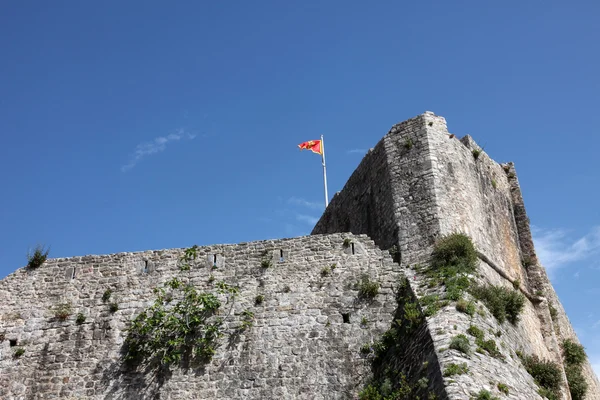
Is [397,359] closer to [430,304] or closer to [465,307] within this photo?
[430,304]

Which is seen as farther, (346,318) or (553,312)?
(553,312)

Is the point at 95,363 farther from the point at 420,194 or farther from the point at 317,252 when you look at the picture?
the point at 420,194

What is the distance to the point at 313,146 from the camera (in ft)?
92.4

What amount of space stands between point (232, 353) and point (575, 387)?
9.42 m

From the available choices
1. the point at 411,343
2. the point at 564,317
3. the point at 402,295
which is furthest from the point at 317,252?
the point at 564,317

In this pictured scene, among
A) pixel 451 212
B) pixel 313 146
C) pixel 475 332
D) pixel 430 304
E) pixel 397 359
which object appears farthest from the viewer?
pixel 313 146

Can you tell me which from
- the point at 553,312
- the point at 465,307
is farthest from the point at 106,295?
the point at 553,312

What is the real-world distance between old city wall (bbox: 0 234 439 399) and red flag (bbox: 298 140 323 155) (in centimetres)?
1016

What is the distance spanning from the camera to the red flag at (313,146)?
28094 millimetres

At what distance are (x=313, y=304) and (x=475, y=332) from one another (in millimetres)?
4161

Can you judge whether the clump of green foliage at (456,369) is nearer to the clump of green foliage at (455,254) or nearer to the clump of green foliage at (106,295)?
the clump of green foliage at (455,254)

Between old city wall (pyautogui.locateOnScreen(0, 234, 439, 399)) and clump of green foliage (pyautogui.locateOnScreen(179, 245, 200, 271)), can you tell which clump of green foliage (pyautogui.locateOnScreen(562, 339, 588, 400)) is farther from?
clump of green foliage (pyautogui.locateOnScreen(179, 245, 200, 271))

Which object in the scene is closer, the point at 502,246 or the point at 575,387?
the point at 575,387

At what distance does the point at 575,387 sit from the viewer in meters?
18.7
